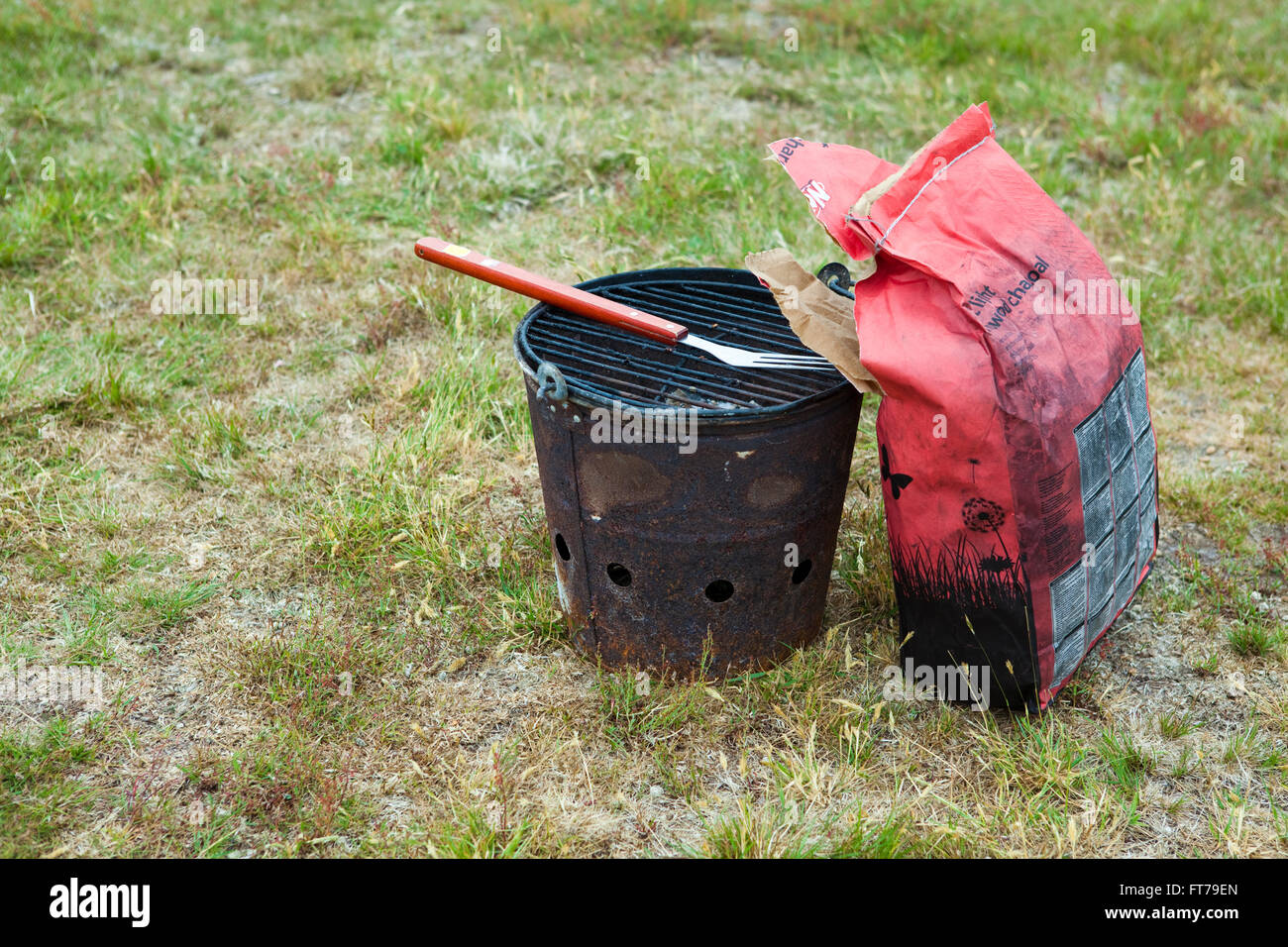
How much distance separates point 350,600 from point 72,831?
879 millimetres

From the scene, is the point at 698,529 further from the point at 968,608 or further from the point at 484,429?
the point at 484,429

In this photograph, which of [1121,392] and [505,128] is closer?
[1121,392]

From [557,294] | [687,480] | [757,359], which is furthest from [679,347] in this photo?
[687,480]

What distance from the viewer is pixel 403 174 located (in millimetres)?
4949

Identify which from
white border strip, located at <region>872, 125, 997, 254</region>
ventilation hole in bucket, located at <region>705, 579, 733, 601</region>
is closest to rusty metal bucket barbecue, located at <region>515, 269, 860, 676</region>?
ventilation hole in bucket, located at <region>705, 579, 733, 601</region>

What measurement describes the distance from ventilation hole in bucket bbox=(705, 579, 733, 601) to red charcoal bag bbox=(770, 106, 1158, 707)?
1.27 ft

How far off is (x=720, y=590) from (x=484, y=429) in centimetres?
135

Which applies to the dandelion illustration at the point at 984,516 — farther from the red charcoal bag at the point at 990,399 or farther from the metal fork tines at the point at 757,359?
the metal fork tines at the point at 757,359

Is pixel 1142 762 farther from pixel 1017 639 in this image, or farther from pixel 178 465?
pixel 178 465

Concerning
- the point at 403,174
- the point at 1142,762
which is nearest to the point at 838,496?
the point at 1142,762

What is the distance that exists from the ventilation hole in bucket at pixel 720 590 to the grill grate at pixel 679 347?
0.41m

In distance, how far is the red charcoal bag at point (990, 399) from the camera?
7.16 ft

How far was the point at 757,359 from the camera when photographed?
8.34ft

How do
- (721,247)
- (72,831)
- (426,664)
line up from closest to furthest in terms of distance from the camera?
(72,831), (426,664), (721,247)
